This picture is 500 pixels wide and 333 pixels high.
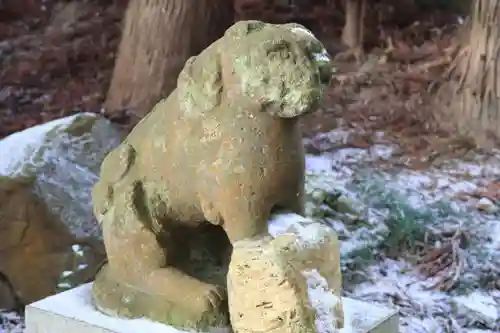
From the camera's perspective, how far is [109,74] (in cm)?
489

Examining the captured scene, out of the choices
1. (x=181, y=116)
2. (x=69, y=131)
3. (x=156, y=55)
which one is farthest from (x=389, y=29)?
(x=181, y=116)

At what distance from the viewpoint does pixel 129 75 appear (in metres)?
4.09

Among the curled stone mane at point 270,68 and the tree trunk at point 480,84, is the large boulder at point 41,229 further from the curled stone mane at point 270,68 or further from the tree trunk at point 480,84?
the tree trunk at point 480,84

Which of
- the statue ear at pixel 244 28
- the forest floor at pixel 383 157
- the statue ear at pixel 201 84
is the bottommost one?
the forest floor at pixel 383 157

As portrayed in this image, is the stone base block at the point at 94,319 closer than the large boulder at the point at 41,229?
Yes

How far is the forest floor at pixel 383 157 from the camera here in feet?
9.48

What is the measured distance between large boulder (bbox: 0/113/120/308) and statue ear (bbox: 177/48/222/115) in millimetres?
1385

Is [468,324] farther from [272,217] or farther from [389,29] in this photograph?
[389,29]

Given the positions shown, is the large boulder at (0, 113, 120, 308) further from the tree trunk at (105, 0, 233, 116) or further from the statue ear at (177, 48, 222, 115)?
the statue ear at (177, 48, 222, 115)

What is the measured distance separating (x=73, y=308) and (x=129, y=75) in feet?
8.15

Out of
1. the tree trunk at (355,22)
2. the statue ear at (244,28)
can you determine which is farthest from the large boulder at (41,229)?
the tree trunk at (355,22)

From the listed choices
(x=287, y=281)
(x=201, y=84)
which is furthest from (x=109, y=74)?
(x=287, y=281)

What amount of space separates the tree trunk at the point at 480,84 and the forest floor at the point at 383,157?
99 mm

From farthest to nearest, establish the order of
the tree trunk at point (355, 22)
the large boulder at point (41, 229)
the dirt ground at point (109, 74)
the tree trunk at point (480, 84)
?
the tree trunk at point (355, 22) < the dirt ground at point (109, 74) < the tree trunk at point (480, 84) < the large boulder at point (41, 229)
